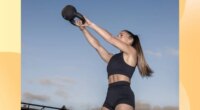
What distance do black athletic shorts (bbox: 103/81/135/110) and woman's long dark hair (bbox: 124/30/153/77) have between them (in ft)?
0.56

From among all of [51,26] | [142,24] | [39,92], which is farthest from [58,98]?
[142,24]

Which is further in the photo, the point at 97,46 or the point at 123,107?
the point at 97,46

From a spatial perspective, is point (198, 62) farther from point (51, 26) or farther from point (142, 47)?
point (51, 26)

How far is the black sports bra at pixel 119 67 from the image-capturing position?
3645mm

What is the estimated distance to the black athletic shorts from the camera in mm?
3619

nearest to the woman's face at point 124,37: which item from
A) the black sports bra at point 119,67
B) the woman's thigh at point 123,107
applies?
the black sports bra at point 119,67

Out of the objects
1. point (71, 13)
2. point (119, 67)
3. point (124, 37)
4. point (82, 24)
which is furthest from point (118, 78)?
point (71, 13)

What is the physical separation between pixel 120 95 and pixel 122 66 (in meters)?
0.25

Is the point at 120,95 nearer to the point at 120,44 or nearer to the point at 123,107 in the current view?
the point at 123,107

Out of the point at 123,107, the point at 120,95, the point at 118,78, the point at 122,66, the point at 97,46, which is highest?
the point at 97,46

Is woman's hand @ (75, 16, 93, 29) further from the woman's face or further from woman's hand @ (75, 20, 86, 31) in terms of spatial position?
the woman's face

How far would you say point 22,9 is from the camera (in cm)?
376

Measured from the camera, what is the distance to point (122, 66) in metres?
3.65

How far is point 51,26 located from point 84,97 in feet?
2.27
